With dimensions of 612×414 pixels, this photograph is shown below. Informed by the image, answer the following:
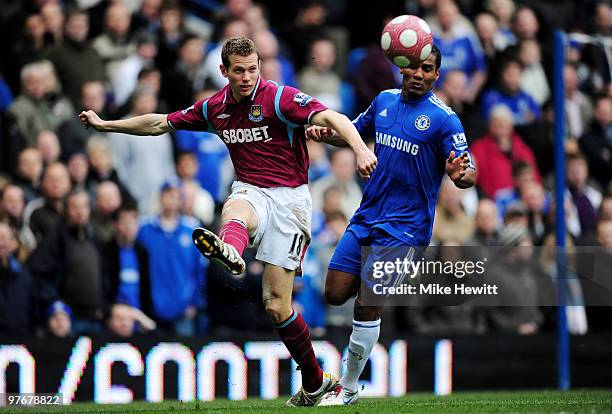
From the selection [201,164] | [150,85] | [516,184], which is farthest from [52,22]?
[516,184]

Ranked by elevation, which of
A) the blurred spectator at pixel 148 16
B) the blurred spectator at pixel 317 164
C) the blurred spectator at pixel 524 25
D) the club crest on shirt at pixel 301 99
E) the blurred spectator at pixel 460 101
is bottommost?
the club crest on shirt at pixel 301 99

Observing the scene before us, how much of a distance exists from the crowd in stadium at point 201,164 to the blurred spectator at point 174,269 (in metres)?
0.02

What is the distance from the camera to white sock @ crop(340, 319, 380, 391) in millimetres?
11047

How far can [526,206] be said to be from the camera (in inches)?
646

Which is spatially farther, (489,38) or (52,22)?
(489,38)

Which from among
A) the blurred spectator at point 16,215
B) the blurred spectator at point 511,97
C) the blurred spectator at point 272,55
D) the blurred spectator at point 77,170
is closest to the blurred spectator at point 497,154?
the blurred spectator at point 511,97

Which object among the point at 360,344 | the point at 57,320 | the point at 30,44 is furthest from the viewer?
the point at 30,44

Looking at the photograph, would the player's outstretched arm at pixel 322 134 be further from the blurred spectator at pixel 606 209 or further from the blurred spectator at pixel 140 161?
the blurred spectator at pixel 606 209

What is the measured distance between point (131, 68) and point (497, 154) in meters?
4.73

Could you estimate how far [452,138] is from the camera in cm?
1073

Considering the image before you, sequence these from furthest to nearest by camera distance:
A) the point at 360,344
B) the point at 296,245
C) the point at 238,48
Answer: the point at 360,344
the point at 296,245
the point at 238,48

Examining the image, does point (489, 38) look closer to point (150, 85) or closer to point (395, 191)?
point (150, 85)

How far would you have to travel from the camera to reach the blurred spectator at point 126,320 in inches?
570

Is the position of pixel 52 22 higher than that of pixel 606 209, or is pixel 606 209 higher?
pixel 52 22
